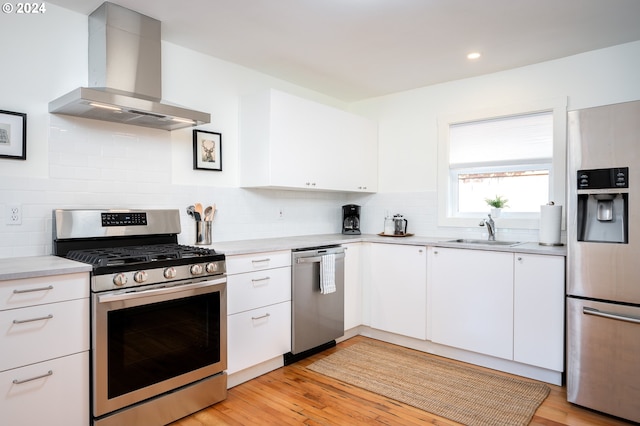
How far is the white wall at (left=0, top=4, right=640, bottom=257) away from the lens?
232cm

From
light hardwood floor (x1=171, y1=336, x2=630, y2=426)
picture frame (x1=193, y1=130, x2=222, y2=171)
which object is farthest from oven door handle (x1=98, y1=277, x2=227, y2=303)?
picture frame (x1=193, y1=130, x2=222, y2=171)

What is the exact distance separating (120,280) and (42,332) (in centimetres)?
39

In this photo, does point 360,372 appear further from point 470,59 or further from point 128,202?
point 470,59

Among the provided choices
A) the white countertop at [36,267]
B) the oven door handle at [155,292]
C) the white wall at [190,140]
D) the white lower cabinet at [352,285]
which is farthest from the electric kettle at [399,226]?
the white countertop at [36,267]

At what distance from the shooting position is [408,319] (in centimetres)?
347

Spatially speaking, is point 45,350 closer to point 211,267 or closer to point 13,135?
point 211,267

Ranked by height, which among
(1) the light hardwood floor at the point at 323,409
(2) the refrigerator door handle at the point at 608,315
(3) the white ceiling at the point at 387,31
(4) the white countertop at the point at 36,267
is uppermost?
(3) the white ceiling at the point at 387,31

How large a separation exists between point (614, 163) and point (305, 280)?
2182 mm

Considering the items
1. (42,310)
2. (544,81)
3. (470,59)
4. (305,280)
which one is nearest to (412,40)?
(470,59)

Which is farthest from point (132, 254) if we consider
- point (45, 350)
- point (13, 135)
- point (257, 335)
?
point (257, 335)

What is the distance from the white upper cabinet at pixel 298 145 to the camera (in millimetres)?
3287

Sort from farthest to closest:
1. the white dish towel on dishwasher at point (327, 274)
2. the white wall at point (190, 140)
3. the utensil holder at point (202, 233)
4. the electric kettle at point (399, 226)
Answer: the electric kettle at point (399, 226)
the white dish towel on dishwasher at point (327, 274)
the utensil holder at point (202, 233)
the white wall at point (190, 140)

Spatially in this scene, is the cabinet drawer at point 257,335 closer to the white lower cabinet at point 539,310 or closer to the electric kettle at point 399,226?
the electric kettle at point 399,226

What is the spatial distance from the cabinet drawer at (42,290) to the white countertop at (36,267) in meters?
0.03
